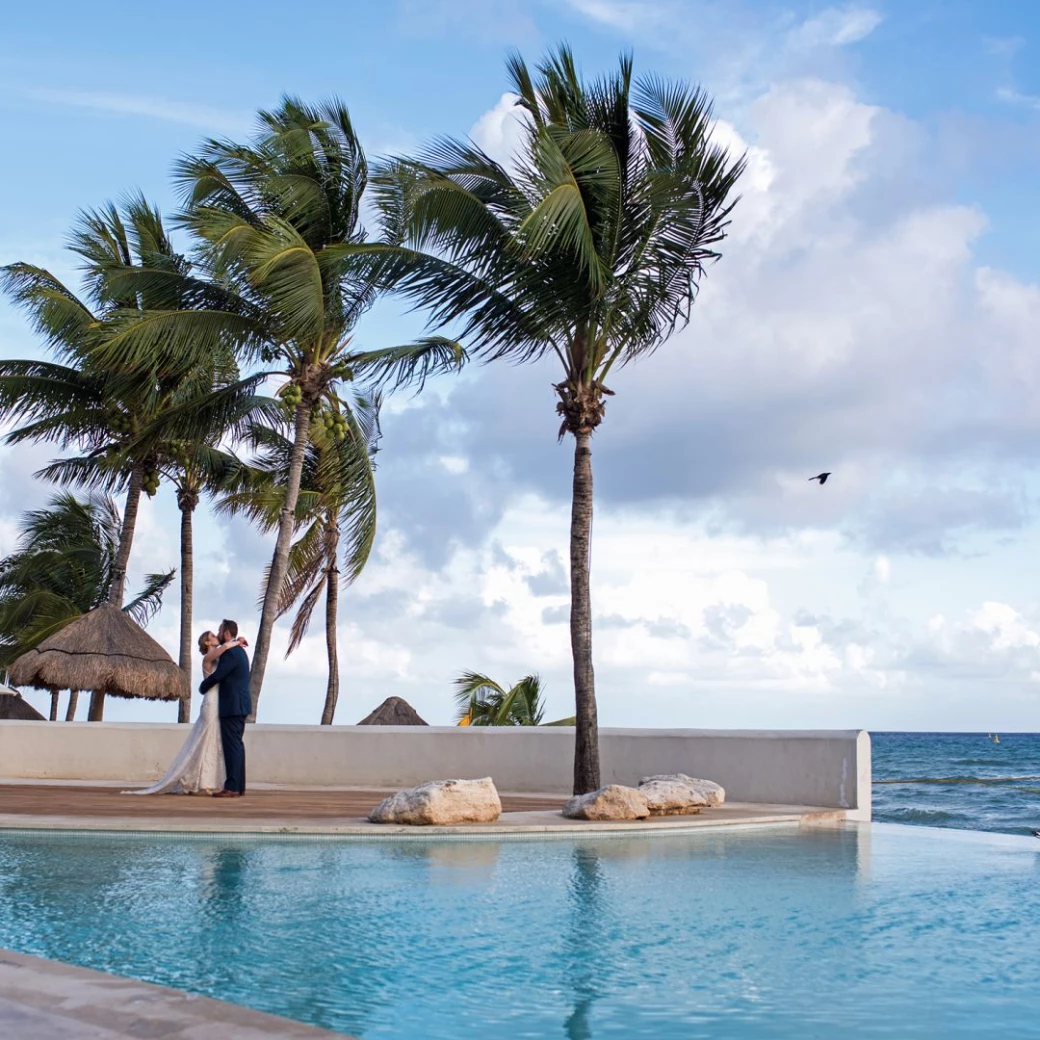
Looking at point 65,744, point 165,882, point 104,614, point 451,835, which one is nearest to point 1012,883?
point 451,835

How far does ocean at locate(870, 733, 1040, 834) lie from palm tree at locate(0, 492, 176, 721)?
2102cm

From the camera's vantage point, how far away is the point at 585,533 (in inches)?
531

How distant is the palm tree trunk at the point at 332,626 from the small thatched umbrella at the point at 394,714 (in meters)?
4.43

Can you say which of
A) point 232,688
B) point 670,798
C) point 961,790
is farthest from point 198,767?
point 961,790

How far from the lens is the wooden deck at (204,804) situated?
10.6 metres

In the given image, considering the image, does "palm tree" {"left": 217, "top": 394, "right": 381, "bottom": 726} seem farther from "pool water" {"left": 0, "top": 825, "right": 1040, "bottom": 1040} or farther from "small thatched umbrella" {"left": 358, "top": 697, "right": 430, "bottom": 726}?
"pool water" {"left": 0, "top": 825, "right": 1040, "bottom": 1040}

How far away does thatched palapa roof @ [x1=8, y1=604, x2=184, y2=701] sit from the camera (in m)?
20.0

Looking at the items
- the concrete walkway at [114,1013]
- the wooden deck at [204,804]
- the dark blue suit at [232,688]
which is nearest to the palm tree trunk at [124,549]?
the wooden deck at [204,804]

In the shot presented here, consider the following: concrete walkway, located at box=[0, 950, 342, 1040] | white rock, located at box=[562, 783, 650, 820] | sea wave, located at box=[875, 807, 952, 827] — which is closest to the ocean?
sea wave, located at box=[875, 807, 952, 827]

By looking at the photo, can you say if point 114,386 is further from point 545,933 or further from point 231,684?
point 545,933

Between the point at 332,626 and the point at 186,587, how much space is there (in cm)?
385

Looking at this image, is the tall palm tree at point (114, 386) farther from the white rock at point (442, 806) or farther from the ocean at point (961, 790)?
the ocean at point (961, 790)

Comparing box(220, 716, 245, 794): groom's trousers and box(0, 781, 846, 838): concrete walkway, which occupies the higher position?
box(220, 716, 245, 794): groom's trousers

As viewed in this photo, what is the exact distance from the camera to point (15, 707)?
24953 mm
